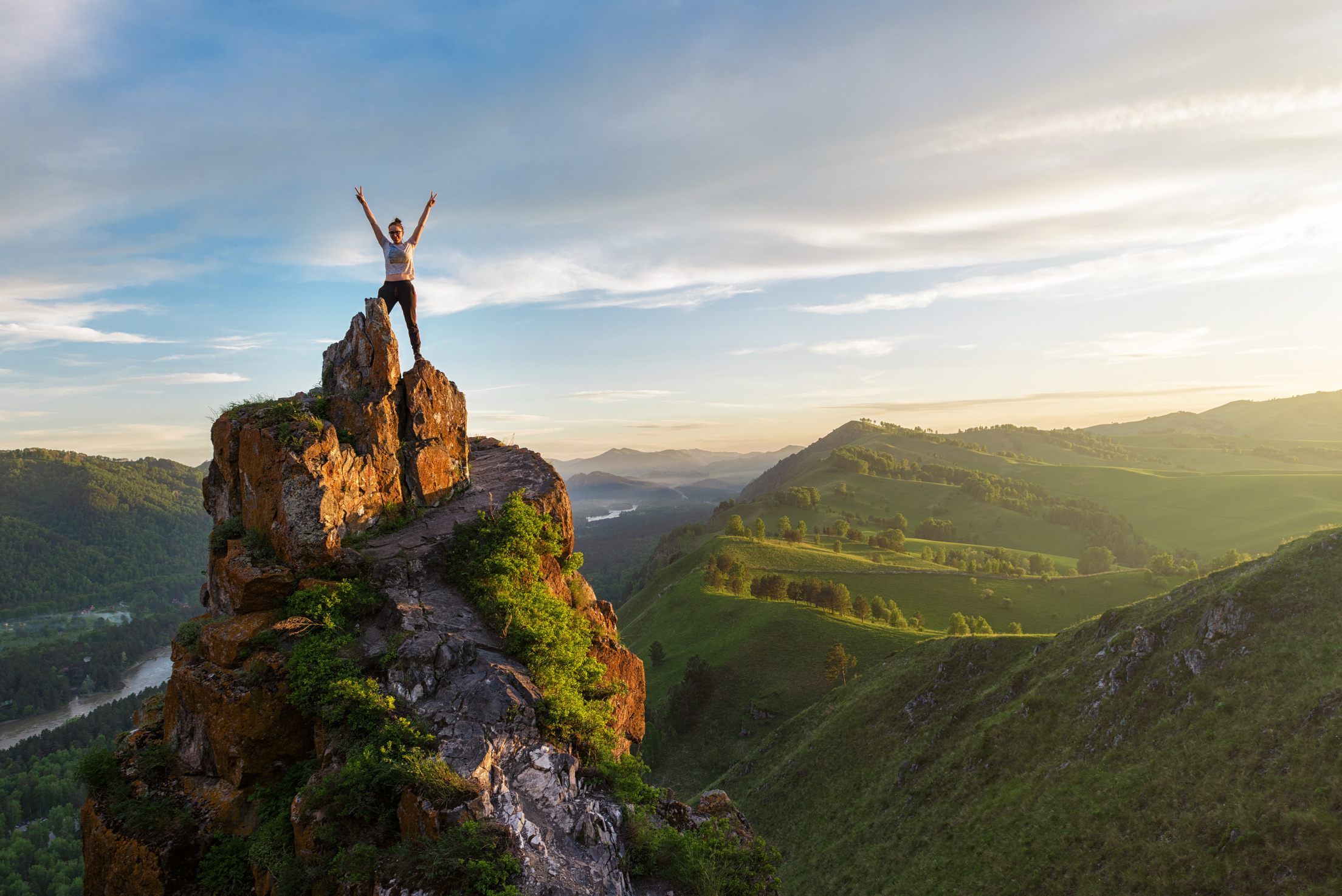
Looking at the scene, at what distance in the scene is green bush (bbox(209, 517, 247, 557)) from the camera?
16266mm

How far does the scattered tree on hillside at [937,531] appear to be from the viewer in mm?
163875

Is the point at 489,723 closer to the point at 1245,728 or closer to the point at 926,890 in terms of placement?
the point at 926,890

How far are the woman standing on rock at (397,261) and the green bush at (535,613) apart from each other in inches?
310

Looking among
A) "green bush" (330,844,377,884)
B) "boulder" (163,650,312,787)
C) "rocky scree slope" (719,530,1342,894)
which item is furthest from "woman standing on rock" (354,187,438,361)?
"rocky scree slope" (719,530,1342,894)

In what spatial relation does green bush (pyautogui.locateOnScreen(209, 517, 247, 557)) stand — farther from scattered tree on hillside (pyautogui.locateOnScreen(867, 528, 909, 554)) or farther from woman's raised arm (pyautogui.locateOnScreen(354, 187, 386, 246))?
scattered tree on hillside (pyautogui.locateOnScreen(867, 528, 909, 554))

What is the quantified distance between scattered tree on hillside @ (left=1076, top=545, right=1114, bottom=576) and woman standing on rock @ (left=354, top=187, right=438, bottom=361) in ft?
472

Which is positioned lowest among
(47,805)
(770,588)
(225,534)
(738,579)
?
(47,805)

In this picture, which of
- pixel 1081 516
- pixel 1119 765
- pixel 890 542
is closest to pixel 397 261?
pixel 1119 765

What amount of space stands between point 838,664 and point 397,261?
211 feet

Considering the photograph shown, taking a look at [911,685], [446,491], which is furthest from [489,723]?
[911,685]

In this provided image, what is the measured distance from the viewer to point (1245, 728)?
2673 cm

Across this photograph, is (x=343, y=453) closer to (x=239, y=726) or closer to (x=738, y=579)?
(x=239, y=726)

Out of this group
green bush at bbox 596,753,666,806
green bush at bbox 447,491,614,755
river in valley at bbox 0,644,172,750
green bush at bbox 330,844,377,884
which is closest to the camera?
green bush at bbox 330,844,377,884

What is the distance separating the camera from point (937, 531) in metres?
165
